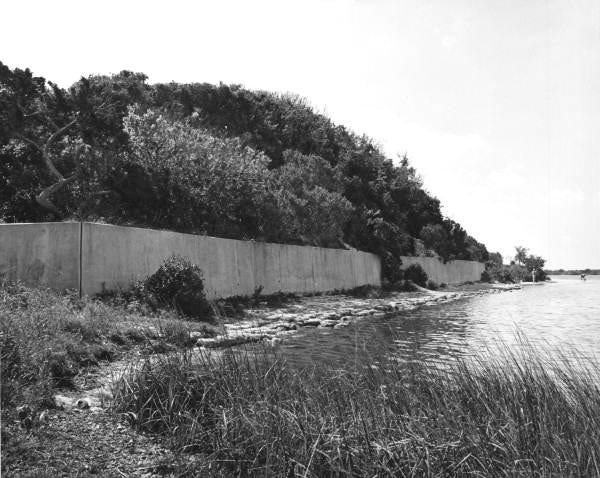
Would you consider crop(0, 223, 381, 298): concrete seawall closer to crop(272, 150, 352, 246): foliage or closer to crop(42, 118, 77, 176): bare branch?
crop(272, 150, 352, 246): foliage

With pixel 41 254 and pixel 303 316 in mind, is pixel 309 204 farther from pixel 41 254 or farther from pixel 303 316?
pixel 41 254

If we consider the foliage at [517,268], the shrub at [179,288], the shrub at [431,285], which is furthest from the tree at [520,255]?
the shrub at [179,288]

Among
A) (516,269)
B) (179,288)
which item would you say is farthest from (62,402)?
(516,269)

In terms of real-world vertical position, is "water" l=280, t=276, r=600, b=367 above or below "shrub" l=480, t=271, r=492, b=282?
below

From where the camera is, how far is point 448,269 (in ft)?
162

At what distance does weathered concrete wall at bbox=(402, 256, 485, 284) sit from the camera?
41816mm

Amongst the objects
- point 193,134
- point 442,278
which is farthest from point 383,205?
point 193,134

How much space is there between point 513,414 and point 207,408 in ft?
11.0

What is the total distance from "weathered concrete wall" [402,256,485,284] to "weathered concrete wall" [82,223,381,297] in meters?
8.99

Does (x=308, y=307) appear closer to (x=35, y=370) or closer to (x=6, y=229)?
(x=6, y=229)

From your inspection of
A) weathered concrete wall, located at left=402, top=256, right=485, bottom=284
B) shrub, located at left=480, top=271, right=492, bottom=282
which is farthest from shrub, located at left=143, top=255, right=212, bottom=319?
shrub, located at left=480, top=271, right=492, bottom=282

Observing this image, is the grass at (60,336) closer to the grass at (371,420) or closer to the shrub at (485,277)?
the grass at (371,420)

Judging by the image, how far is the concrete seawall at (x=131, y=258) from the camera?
14.0 metres

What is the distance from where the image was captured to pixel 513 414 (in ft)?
15.8
